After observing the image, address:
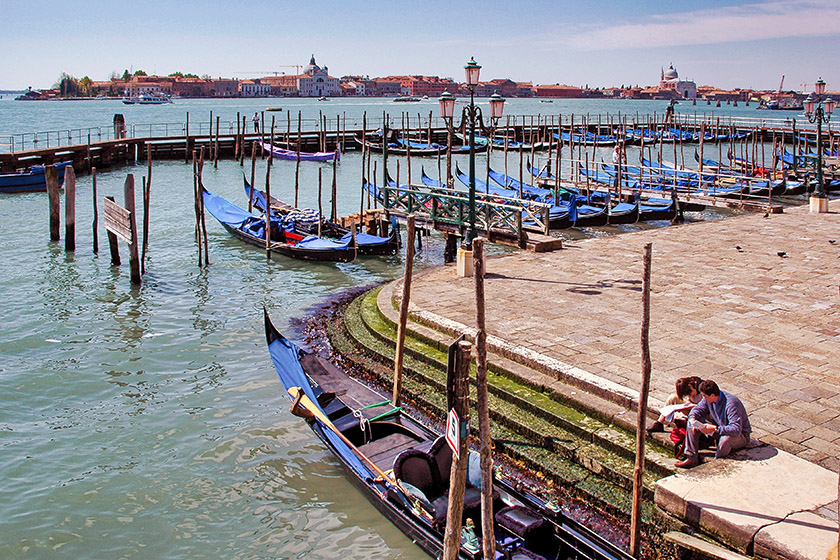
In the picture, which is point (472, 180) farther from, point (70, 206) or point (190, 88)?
point (190, 88)

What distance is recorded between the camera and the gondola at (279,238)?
14.1 metres

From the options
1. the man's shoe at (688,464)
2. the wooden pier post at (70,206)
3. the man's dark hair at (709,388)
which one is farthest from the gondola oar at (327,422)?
the wooden pier post at (70,206)

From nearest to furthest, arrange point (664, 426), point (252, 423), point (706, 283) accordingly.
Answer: point (664, 426) → point (252, 423) → point (706, 283)

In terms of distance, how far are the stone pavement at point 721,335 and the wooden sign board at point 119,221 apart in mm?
5109

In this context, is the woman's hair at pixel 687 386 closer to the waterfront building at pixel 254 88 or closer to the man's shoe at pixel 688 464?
the man's shoe at pixel 688 464

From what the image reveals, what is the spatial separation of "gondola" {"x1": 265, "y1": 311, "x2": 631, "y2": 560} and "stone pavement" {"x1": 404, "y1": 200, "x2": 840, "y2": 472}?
160 cm

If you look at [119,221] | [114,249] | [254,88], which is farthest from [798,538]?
[254,88]

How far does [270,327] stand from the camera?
26.4 feet

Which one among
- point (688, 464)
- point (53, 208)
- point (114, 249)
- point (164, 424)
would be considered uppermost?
point (53, 208)

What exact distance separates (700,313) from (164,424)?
5.70 meters

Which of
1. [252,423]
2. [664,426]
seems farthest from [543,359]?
[252,423]

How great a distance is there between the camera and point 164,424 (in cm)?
747

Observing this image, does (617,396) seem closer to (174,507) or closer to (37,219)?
(174,507)

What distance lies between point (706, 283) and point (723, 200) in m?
9.66
